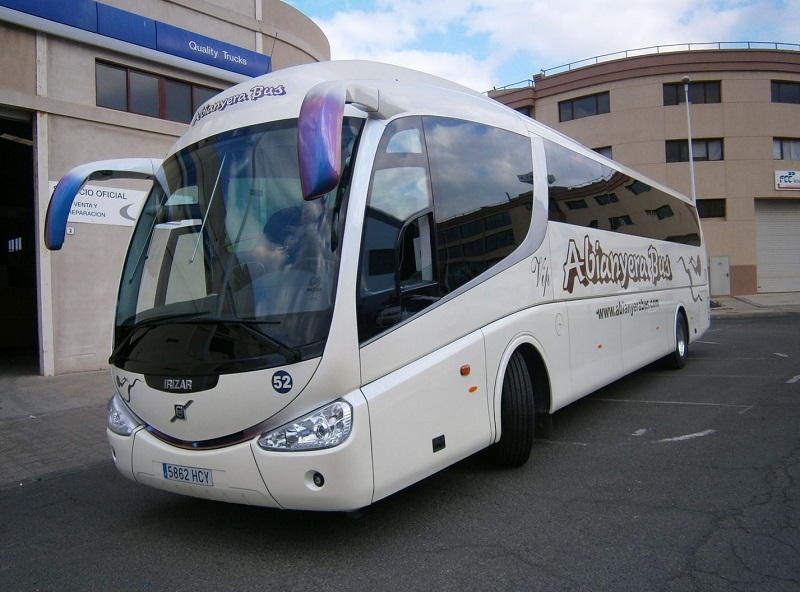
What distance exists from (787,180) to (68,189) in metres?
34.8

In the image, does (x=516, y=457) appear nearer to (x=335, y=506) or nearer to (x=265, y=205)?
(x=335, y=506)

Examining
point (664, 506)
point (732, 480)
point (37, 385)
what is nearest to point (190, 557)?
point (664, 506)

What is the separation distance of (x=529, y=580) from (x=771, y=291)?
114 ft

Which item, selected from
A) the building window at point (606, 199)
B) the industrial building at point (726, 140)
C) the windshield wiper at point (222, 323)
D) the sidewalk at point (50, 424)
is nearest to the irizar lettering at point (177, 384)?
the windshield wiper at point (222, 323)

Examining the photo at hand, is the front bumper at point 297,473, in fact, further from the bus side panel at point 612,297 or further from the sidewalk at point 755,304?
the sidewalk at point 755,304

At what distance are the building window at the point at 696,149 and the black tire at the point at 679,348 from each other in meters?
24.1

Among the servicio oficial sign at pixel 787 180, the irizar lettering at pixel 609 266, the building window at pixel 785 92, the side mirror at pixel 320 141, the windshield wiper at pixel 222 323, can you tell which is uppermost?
the building window at pixel 785 92

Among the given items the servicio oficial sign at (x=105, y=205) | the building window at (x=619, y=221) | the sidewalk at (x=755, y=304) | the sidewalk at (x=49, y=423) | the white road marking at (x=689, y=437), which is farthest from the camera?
the sidewalk at (x=755, y=304)

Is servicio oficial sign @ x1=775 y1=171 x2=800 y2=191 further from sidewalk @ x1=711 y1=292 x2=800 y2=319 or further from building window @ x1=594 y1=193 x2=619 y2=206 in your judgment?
building window @ x1=594 y1=193 x2=619 y2=206

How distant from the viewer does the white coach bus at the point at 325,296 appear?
3703 millimetres

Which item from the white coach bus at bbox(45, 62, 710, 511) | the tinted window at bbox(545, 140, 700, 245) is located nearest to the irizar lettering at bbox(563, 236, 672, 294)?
the tinted window at bbox(545, 140, 700, 245)

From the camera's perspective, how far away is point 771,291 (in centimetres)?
3300

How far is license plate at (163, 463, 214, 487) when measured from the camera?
3.92 metres

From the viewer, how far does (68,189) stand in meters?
4.81
